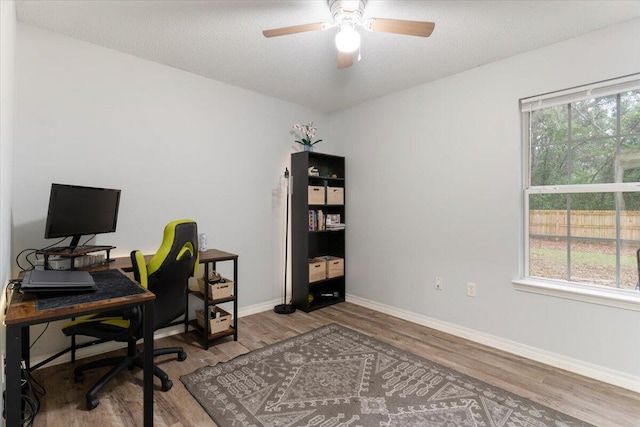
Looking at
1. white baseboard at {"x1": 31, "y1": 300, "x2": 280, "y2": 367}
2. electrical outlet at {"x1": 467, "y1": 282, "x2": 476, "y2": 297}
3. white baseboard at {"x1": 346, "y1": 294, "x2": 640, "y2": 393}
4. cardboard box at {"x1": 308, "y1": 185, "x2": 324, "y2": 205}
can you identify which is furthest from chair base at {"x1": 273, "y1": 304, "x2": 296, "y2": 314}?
electrical outlet at {"x1": 467, "y1": 282, "x2": 476, "y2": 297}

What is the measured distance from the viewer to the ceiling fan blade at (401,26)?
1.81 m

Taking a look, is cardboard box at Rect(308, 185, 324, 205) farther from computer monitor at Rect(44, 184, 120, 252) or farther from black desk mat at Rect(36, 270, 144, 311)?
black desk mat at Rect(36, 270, 144, 311)

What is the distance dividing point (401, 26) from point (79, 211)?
2.41 meters

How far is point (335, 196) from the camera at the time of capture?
3.96 m

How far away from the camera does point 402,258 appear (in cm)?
347

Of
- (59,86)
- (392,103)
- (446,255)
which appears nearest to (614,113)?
(446,255)

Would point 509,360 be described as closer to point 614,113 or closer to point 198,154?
point 614,113

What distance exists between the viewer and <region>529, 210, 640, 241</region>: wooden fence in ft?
7.39

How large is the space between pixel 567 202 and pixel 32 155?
404 centimetres

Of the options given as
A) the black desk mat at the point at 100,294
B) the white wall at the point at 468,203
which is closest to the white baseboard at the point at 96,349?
the black desk mat at the point at 100,294

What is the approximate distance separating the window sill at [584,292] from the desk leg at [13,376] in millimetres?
3144

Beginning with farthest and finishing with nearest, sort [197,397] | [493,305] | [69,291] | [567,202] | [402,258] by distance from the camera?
[402,258]
[493,305]
[567,202]
[197,397]
[69,291]

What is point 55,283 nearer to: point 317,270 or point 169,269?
point 169,269

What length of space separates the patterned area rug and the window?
116 cm
